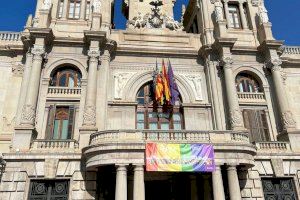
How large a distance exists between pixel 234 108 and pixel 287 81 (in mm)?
7228

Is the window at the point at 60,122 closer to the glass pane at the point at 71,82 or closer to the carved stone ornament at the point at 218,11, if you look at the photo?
the glass pane at the point at 71,82

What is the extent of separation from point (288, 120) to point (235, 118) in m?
4.11

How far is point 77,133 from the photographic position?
20.8m

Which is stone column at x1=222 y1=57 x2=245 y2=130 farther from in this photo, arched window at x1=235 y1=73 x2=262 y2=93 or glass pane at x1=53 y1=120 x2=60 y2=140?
glass pane at x1=53 y1=120 x2=60 y2=140

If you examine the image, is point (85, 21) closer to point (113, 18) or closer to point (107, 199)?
point (113, 18)

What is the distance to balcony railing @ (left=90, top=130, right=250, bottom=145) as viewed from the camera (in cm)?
1786

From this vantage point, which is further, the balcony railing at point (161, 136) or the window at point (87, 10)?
the window at point (87, 10)

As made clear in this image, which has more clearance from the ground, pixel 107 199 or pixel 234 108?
pixel 234 108

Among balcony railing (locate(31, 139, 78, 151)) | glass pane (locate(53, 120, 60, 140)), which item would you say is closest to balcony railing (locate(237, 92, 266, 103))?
balcony railing (locate(31, 139, 78, 151))

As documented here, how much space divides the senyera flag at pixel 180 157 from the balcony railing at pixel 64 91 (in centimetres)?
792

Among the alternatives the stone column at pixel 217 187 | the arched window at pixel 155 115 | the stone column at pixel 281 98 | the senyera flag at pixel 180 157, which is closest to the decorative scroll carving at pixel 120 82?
the arched window at pixel 155 115

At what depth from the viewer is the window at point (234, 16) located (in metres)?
27.9

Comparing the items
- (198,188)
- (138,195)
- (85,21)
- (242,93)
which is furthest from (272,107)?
(85,21)

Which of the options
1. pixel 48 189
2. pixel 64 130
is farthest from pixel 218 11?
pixel 48 189
